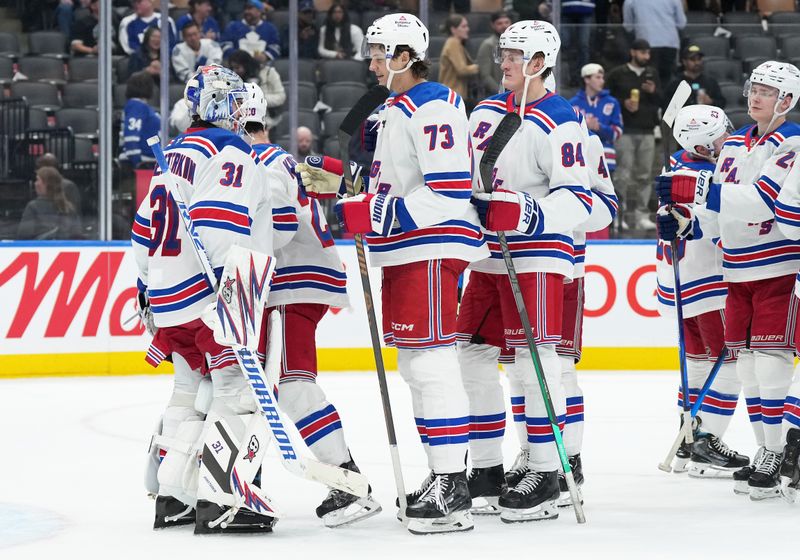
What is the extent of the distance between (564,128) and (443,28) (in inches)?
189

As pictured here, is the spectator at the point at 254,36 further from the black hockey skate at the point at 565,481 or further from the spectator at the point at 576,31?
the black hockey skate at the point at 565,481

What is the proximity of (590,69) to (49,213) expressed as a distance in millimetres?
3448

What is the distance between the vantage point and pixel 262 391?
3.69m

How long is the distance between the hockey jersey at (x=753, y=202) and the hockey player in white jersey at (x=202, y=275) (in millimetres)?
1517

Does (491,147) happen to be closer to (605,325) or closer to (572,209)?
(572,209)

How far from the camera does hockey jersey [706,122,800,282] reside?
430 centimetres

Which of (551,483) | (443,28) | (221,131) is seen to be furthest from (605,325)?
(221,131)

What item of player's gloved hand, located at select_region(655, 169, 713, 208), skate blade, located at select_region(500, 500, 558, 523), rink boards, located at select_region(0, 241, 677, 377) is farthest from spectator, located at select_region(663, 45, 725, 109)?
skate blade, located at select_region(500, 500, 558, 523)

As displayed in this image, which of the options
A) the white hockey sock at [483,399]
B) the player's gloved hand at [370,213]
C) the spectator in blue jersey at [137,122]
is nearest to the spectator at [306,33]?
the spectator in blue jersey at [137,122]

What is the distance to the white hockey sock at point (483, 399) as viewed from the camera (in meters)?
4.15

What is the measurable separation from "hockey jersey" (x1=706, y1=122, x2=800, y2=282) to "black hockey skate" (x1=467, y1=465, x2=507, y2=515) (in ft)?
3.51

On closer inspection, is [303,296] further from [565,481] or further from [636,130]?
[636,130]

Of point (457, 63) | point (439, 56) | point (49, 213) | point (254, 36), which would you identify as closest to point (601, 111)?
point (457, 63)

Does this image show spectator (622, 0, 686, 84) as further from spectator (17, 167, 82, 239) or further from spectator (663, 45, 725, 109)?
spectator (17, 167, 82, 239)
